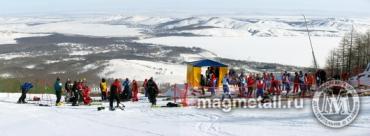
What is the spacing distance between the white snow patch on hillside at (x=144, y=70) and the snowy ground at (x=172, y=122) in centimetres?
5130

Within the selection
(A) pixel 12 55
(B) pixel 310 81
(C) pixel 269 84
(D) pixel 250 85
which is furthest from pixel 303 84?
(A) pixel 12 55

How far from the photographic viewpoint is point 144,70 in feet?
284

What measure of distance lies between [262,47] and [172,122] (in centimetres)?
10646

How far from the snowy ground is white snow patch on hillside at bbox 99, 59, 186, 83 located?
168 ft

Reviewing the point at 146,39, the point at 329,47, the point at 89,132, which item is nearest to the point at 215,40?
the point at 146,39

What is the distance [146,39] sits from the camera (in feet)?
506

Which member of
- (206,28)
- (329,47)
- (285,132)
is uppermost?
(206,28)

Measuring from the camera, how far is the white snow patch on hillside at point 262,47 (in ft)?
353

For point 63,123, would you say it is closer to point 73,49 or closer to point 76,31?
point 73,49

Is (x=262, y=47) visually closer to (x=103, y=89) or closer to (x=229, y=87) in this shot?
(x=229, y=87)

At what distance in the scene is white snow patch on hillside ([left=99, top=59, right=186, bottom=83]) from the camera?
8000 centimetres

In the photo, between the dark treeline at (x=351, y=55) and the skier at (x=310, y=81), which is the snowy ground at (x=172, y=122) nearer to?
the skier at (x=310, y=81)

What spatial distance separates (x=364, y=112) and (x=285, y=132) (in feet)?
14.5

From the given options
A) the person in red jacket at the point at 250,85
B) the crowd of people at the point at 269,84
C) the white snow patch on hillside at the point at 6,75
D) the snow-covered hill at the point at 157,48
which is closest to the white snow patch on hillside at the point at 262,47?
the snow-covered hill at the point at 157,48
